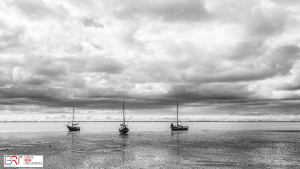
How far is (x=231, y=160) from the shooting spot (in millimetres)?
43688

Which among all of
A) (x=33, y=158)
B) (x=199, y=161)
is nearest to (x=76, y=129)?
(x=33, y=158)

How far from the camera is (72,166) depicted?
38750 mm

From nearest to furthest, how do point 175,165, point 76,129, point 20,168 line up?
point 20,168
point 175,165
point 76,129

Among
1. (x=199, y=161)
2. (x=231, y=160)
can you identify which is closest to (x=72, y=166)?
(x=199, y=161)

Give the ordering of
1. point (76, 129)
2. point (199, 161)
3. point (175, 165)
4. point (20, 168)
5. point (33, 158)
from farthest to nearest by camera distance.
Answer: point (76, 129) < point (33, 158) < point (199, 161) < point (175, 165) < point (20, 168)

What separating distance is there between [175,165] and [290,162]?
61.6ft

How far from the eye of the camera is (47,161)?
1683 inches

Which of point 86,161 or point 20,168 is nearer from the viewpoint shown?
point 20,168

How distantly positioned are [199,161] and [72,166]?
1943cm

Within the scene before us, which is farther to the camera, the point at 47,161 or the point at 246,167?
the point at 47,161

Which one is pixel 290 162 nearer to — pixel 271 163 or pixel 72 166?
pixel 271 163

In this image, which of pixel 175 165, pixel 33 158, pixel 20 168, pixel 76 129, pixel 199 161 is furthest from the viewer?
pixel 76 129

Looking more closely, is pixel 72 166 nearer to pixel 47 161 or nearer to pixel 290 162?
pixel 47 161

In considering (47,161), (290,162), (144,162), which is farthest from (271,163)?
(47,161)
